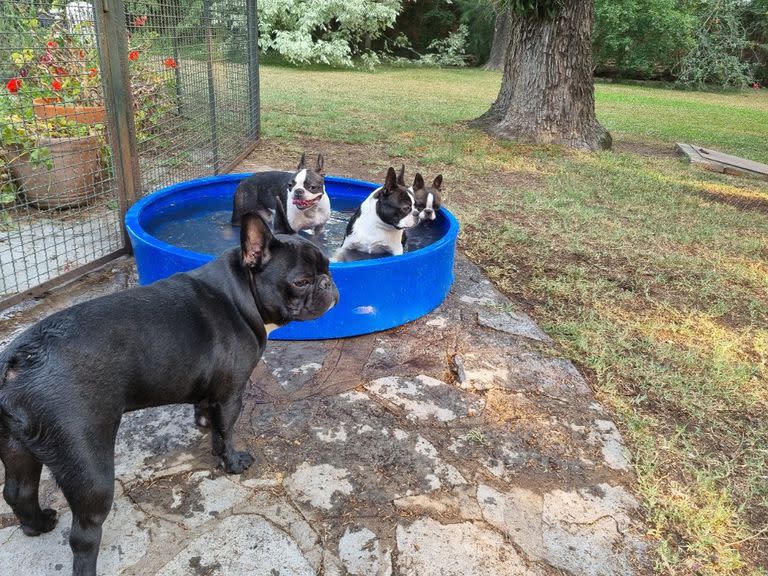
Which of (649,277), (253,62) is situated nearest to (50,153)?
(253,62)

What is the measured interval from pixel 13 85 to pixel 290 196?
2.29 meters

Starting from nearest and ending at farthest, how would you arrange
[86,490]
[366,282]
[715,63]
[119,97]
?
[86,490], [366,282], [119,97], [715,63]

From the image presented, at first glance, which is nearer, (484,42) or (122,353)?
(122,353)

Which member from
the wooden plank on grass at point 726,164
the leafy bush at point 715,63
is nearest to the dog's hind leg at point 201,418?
the wooden plank on grass at point 726,164

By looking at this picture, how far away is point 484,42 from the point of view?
32.4 meters

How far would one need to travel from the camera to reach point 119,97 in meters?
4.46

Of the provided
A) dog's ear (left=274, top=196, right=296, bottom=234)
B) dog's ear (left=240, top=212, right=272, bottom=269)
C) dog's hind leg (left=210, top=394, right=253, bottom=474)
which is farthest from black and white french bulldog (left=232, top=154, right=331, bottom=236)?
dog's hind leg (left=210, top=394, right=253, bottom=474)

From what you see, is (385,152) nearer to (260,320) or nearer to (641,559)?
(260,320)

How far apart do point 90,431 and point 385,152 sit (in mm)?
7849

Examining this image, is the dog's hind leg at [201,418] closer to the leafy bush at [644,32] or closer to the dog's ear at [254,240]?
the dog's ear at [254,240]

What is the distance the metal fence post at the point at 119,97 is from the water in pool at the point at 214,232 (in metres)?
0.46

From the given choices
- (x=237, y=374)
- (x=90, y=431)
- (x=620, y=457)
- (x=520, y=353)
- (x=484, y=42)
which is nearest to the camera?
(x=90, y=431)

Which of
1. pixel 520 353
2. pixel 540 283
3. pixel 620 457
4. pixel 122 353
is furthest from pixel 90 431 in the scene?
pixel 540 283

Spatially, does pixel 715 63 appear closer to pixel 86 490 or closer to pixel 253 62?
pixel 253 62
